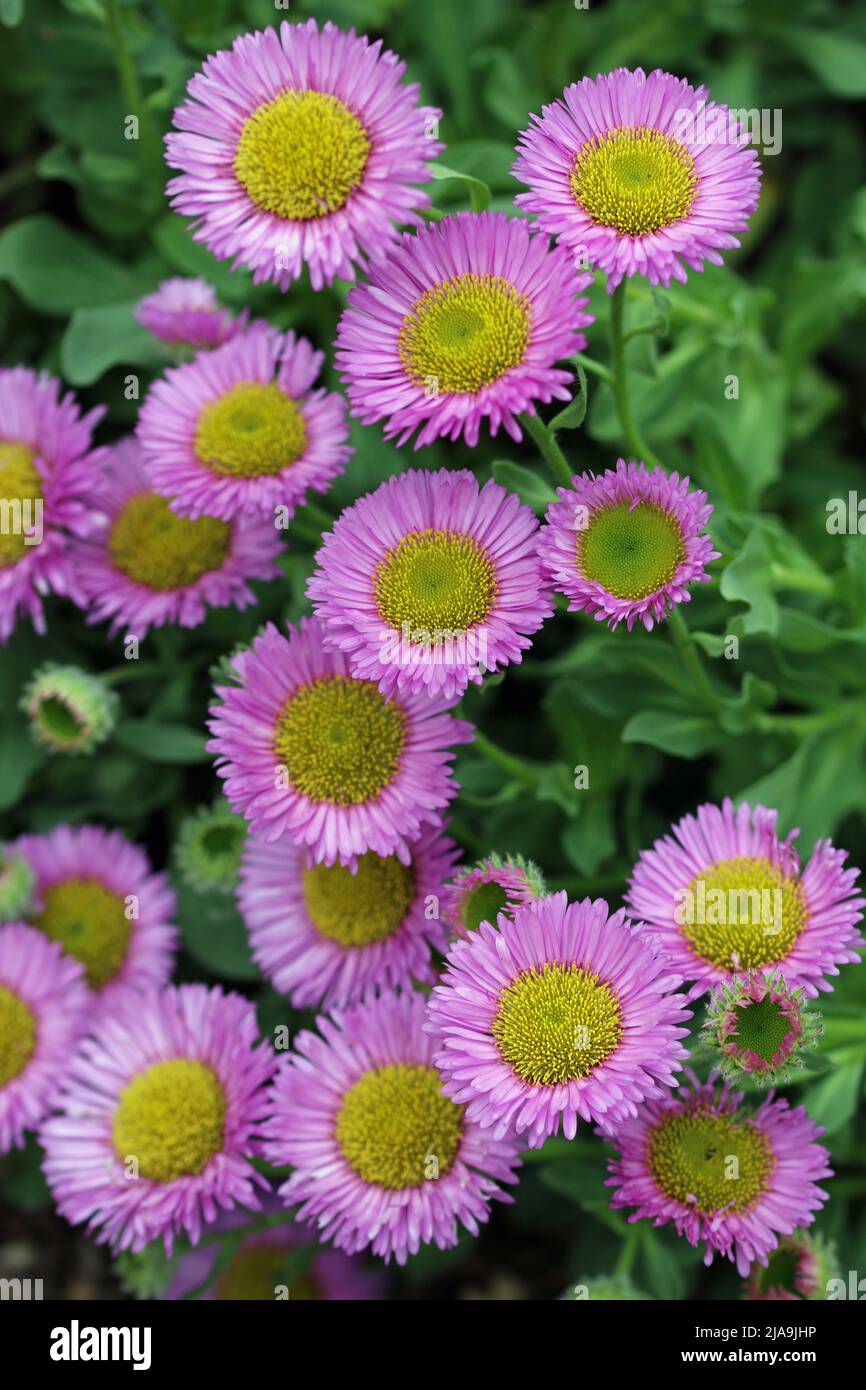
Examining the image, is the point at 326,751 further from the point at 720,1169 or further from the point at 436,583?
the point at 720,1169

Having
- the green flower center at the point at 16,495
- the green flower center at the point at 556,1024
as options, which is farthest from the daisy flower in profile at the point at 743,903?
the green flower center at the point at 16,495

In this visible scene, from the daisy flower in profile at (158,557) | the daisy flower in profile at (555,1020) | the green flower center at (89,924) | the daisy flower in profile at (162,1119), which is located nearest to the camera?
the daisy flower in profile at (555,1020)

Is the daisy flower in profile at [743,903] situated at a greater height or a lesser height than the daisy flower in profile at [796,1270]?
greater

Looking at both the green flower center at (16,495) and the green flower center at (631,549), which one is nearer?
the green flower center at (631,549)

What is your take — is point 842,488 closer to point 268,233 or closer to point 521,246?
point 521,246

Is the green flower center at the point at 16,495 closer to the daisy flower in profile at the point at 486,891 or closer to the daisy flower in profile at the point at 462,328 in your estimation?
the daisy flower in profile at the point at 462,328

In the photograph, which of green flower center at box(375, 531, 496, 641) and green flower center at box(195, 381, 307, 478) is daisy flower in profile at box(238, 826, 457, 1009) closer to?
green flower center at box(375, 531, 496, 641)
